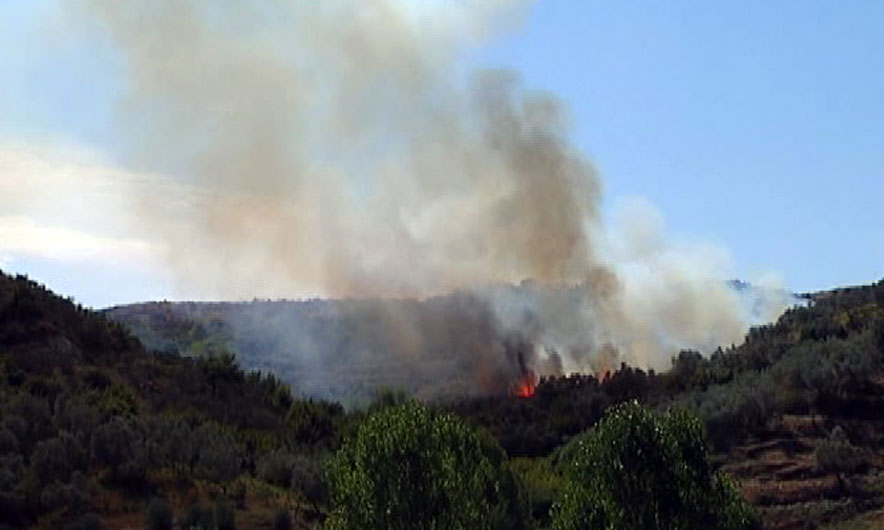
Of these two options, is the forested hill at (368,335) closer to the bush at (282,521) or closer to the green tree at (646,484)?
the bush at (282,521)

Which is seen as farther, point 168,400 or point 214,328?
point 214,328

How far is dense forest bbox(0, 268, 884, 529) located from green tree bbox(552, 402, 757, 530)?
40mm

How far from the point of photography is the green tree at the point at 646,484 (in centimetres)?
2091

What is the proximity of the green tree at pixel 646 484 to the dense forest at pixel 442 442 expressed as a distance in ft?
0.13

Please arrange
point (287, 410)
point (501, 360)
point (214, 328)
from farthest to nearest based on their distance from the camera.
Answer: point (214, 328)
point (501, 360)
point (287, 410)

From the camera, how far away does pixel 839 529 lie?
91.7ft

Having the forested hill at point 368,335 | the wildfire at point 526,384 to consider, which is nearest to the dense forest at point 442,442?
the wildfire at point 526,384

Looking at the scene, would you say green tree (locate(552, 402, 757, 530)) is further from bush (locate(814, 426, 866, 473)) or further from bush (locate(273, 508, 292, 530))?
bush (locate(814, 426, 866, 473))

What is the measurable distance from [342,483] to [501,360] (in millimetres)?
62220

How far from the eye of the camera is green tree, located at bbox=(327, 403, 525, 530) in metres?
20.9

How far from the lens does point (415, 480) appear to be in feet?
70.4

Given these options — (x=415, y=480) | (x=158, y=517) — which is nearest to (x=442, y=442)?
(x=415, y=480)

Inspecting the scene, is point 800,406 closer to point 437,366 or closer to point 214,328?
point 437,366

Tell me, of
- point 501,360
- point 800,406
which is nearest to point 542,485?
point 800,406
